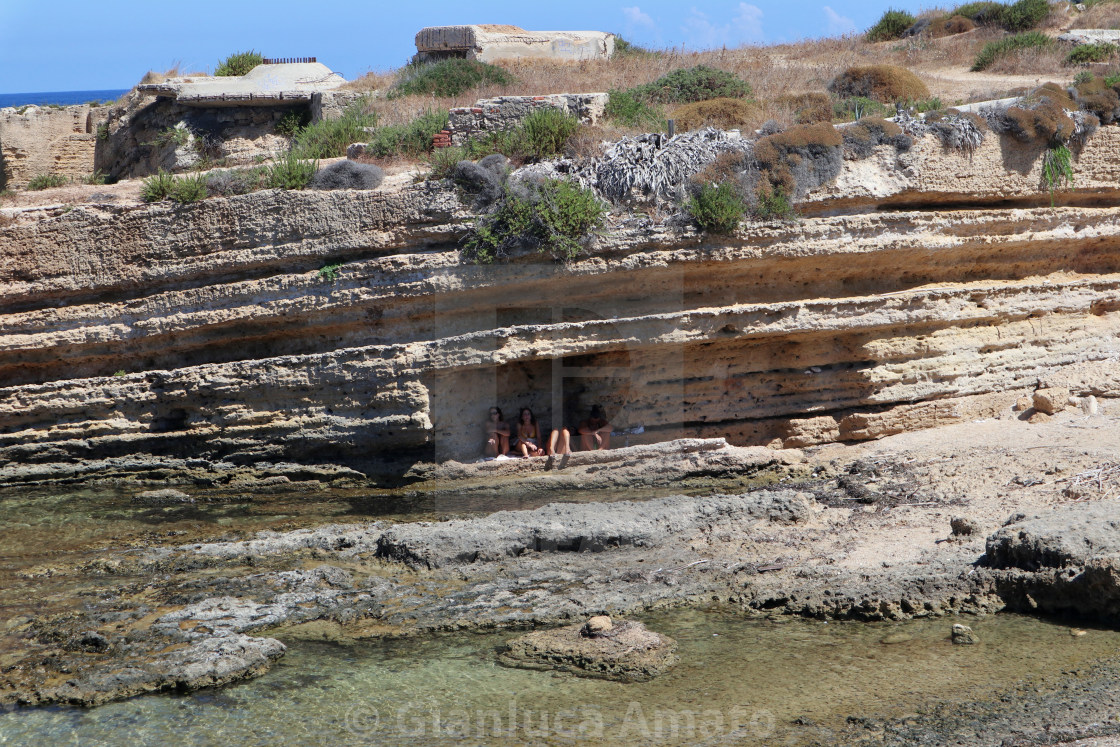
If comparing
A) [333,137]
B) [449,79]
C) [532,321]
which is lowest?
[532,321]

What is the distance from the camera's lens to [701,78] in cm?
1360

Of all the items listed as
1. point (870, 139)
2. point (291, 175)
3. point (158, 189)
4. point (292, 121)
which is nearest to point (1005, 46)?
point (870, 139)

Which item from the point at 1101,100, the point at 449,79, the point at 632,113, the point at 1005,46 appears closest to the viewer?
the point at 1101,100

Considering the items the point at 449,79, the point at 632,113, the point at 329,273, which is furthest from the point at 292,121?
the point at 329,273

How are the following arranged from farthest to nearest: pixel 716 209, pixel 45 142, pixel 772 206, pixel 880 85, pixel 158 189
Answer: pixel 45 142 < pixel 880 85 < pixel 158 189 < pixel 772 206 < pixel 716 209

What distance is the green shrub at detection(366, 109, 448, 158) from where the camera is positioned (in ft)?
36.9

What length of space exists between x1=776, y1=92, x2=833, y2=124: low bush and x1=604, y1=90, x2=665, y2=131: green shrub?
1.70 m

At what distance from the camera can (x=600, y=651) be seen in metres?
5.88

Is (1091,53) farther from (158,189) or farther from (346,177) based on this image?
(158,189)

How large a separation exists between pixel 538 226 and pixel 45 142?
10089 millimetres

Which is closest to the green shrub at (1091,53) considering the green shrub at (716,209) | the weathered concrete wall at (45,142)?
the green shrub at (716,209)

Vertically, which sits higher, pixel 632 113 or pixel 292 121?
pixel 292 121

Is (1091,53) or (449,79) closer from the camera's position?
(1091,53)

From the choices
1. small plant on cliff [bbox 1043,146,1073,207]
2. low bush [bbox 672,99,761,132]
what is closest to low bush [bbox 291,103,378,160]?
low bush [bbox 672,99,761,132]
